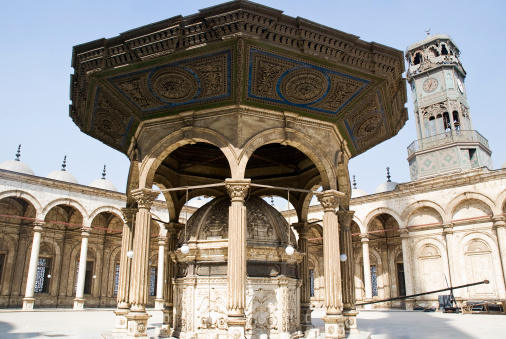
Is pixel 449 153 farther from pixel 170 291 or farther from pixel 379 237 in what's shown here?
pixel 170 291

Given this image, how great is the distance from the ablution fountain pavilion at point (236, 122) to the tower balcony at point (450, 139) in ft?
59.8

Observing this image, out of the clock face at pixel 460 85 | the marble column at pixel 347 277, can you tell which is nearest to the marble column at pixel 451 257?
the clock face at pixel 460 85

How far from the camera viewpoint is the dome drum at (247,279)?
9141 mm

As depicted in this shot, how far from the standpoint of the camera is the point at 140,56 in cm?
845

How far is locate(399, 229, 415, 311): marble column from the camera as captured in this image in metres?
24.1

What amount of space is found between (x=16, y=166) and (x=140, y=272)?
22228 millimetres

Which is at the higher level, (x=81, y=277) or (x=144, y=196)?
(x=144, y=196)

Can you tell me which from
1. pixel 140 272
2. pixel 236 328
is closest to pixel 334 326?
pixel 236 328

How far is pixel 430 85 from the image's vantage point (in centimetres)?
2914

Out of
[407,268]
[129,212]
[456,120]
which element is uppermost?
[456,120]

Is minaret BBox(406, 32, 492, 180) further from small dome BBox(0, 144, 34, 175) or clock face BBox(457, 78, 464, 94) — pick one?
small dome BBox(0, 144, 34, 175)

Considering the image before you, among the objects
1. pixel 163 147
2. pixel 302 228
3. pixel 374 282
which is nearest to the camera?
pixel 163 147

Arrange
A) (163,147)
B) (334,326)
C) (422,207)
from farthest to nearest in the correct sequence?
(422,207) → (163,147) → (334,326)

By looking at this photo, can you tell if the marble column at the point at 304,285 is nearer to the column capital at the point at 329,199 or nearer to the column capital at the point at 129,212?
the column capital at the point at 329,199
